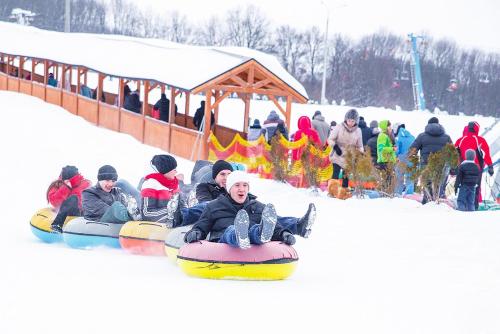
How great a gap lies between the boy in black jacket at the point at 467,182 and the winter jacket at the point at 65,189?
621cm

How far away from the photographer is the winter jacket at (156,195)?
11273 millimetres

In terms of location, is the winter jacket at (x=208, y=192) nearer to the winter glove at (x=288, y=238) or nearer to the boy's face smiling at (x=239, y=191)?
the boy's face smiling at (x=239, y=191)

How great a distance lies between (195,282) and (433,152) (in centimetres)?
851

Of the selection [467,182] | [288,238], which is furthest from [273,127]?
[288,238]

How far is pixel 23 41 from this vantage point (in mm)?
40594

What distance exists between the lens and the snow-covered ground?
709 centimetres

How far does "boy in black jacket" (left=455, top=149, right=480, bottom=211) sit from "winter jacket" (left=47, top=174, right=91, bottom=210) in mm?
6211

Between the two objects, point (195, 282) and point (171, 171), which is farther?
point (171, 171)

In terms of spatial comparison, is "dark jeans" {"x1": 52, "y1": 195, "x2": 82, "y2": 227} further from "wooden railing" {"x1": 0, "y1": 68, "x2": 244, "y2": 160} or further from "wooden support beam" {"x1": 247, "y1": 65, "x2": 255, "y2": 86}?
"wooden support beam" {"x1": 247, "y1": 65, "x2": 255, "y2": 86}

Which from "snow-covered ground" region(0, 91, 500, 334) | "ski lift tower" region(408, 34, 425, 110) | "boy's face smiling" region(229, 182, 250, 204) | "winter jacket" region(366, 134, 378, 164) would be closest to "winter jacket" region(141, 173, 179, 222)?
"snow-covered ground" region(0, 91, 500, 334)

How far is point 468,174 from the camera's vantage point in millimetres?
15172

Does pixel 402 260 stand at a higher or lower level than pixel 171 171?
lower

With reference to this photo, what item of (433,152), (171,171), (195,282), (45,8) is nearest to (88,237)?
(171,171)

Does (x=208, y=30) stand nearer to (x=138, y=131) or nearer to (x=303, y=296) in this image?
(x=138, y=131)
